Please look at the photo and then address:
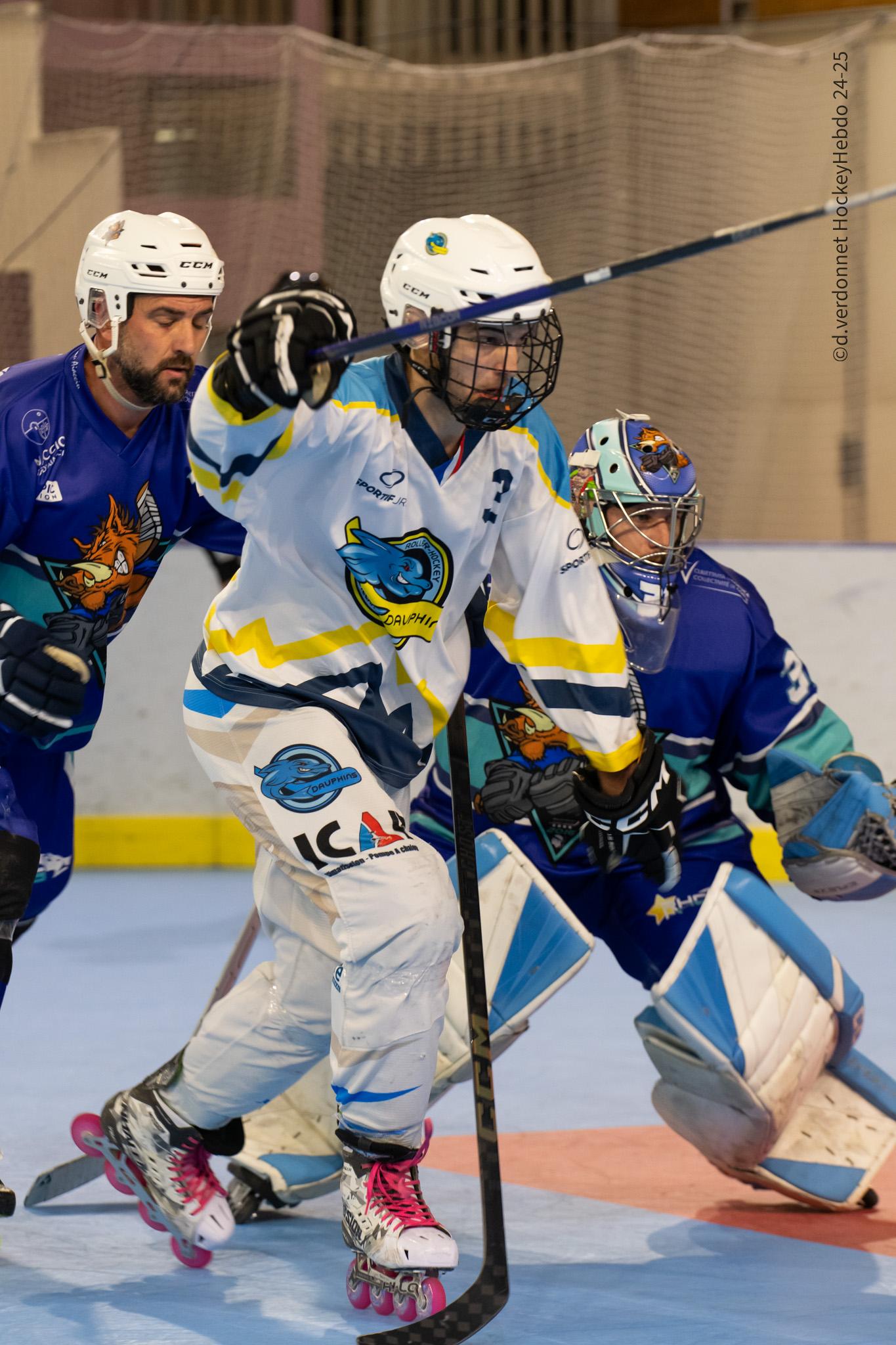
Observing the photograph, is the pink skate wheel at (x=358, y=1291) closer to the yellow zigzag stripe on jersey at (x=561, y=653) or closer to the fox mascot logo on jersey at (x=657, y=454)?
the yellow zigzag stripe on jersey at (x=561, y=653)

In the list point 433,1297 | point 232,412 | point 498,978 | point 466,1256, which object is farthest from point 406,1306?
point 232,412

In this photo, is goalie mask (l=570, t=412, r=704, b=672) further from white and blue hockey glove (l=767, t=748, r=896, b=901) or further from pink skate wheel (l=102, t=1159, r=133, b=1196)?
pink skate wheel (l=102, t=1159, r=133, b=1196)

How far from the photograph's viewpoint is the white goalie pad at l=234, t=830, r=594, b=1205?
9.53 ft

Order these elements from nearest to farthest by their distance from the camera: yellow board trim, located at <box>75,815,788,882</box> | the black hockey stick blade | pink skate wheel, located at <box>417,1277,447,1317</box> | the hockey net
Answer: pink skate wheel, located at <box>417,1277,447,1317</box> → the black hockey stick blade → yellow board trim, located at <box>75,815,788,882</box> → the hockey net

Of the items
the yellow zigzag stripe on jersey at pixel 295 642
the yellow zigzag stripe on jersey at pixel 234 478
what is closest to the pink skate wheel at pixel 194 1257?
the yellow zigzag stripe on jersey at pixel 295 642

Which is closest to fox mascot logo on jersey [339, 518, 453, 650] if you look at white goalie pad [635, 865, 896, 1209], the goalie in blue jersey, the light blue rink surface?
the goalie in blue jersey

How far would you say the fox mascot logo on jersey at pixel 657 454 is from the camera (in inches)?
121

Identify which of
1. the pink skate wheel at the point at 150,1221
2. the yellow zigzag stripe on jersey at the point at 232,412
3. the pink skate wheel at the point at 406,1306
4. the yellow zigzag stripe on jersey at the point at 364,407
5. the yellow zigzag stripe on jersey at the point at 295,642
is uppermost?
the yellow zigzag stripe on jersey at the point at 232,412

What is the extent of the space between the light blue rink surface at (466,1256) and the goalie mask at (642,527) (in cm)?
93

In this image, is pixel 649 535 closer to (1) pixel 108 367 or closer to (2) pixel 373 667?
(2) pixel 373 667

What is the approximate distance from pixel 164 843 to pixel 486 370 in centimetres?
474

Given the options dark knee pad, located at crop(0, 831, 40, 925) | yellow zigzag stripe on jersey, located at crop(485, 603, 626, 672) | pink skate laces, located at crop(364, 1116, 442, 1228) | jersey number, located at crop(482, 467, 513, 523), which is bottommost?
pink skate laces, located at crop(364, 1116, 442, 1228)

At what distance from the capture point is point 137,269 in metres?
3.07

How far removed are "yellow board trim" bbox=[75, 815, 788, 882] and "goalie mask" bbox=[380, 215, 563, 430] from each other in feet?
14.8
